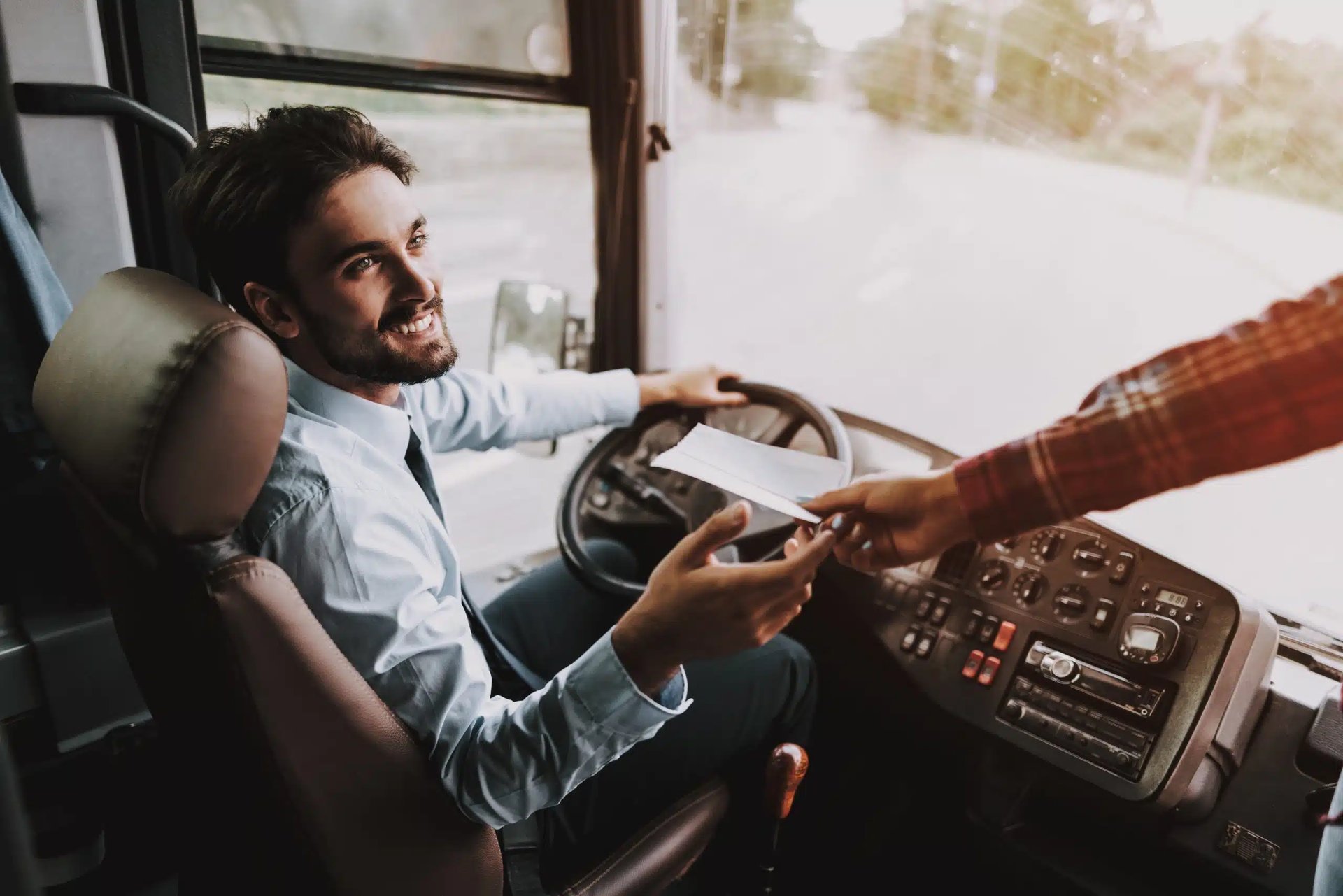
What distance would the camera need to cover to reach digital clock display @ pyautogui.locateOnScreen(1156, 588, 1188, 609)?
1373 mm

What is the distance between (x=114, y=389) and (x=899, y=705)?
5.39ft

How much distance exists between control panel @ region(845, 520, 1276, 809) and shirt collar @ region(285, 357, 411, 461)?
103 centimetres

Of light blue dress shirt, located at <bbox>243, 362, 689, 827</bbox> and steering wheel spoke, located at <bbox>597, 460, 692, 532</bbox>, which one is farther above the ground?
light blue dress shirt, located at <bbox>243, 362, 689, 827</bbox>

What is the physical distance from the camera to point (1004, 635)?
5.03 feet

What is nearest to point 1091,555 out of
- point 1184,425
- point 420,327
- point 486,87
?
point 1184,425

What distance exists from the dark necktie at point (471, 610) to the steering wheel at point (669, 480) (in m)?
0.29

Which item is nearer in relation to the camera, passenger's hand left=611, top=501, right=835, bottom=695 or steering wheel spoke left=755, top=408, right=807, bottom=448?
passenger's hand left=611, top=501, right=835, bottom=695

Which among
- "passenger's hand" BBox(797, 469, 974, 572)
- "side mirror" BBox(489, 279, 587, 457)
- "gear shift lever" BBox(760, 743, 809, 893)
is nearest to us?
"passenger's hand" BBox(797, 469, 974, 572)

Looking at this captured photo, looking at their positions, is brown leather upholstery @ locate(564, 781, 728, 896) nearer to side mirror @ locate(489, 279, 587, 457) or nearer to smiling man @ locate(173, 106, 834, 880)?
smiling man @ locate(173, 106, 834, 880)

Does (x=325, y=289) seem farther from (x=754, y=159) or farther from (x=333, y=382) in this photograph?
(x=754, y=159)

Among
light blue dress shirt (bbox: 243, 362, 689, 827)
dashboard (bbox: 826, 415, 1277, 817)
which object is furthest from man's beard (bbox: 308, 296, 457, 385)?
dashboard (bbox: 826, 415, 1277, 817)

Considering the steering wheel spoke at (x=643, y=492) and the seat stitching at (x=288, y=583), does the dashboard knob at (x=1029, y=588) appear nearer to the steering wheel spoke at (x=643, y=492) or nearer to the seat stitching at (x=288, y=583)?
the steering wheel spoke at (x=643, y=492)

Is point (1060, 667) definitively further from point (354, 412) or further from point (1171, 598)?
point (354, 412)

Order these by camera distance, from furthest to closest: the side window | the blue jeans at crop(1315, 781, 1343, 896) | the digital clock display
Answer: the side window → the digital clock display → the blue jeans at crop(1315, 781, 1343, 896)
